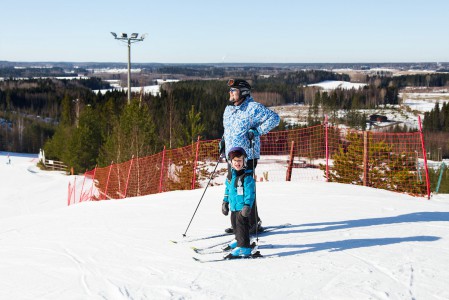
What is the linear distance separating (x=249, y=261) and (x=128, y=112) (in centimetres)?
2602

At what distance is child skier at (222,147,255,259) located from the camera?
15.1 feet

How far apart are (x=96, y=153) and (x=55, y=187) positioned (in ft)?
41.3

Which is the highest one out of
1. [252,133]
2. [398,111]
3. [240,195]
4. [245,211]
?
[252,133]

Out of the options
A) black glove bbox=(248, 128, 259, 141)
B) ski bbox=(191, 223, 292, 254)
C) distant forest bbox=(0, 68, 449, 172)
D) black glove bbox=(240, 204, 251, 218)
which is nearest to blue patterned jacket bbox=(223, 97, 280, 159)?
black glove bbox=(248, 128, 259, 141)

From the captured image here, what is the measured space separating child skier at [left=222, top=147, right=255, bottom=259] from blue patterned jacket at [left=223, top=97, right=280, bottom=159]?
363mm

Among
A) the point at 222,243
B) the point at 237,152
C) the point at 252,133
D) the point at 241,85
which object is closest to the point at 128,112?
the point at 222,243

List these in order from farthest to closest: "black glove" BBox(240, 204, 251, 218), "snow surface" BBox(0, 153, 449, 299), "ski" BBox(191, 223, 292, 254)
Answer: "ski" BBox(191, 223, 292, 254) < "black glove" BBox(240, 204, 251, 218) < "snow surface" BBox(0, 153, 449, 299)

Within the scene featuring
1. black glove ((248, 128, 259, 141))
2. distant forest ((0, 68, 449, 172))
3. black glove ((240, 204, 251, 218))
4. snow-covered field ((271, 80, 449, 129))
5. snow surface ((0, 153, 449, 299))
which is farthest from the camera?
snow-covered field ((271, 80, 449, 129))

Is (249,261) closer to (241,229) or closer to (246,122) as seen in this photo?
(241,229)

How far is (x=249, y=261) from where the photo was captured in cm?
464

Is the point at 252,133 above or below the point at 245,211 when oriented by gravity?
above

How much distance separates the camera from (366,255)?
475cm

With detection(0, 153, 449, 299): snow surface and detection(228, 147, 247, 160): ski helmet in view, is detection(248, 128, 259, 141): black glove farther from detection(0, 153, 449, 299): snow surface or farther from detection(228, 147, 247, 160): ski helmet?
detection(0, 153, 449, 299): snow surface

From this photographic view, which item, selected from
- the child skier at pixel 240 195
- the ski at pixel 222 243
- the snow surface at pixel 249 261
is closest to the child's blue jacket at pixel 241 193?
the child skier at pixel 240 195
